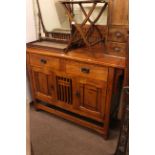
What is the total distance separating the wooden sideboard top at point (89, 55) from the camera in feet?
4.90

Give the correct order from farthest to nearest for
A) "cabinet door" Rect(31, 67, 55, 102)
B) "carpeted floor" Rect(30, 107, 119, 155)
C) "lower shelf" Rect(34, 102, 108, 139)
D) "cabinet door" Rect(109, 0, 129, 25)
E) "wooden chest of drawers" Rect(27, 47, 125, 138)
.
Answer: "cabinet door" Rect(31, 67, 55, 102)
"lower shelf" Rect(34, 102, 108, 139)
"carpeted floor" Rect(30, 107, 119, 155)
"wooden chest of drawers" Rect(27, 47, 125, 138)
"cabinet door" Rect(109, 0, 129, 25)

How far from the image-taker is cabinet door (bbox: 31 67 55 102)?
1.98 metres

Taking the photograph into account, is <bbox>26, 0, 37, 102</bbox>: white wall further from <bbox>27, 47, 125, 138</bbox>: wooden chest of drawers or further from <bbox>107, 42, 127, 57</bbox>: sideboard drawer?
<bbox>107, 42, 127, 57</bbox>: sideboard drawer

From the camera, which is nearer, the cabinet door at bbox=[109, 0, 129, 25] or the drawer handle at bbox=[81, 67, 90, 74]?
the cabinet door at bbox=[109, 0, 129, 25]

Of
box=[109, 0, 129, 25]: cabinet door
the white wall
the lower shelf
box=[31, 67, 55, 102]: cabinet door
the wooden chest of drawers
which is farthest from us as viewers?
the white wall

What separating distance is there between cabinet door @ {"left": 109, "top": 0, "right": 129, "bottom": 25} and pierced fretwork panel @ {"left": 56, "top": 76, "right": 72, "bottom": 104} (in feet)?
2.39

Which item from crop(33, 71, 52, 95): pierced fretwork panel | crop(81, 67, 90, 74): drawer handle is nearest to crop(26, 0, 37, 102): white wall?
crop(33, 71, 52, 95): pierced fretwork panel

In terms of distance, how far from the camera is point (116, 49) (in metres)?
1.63

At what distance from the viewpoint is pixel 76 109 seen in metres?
1.91
